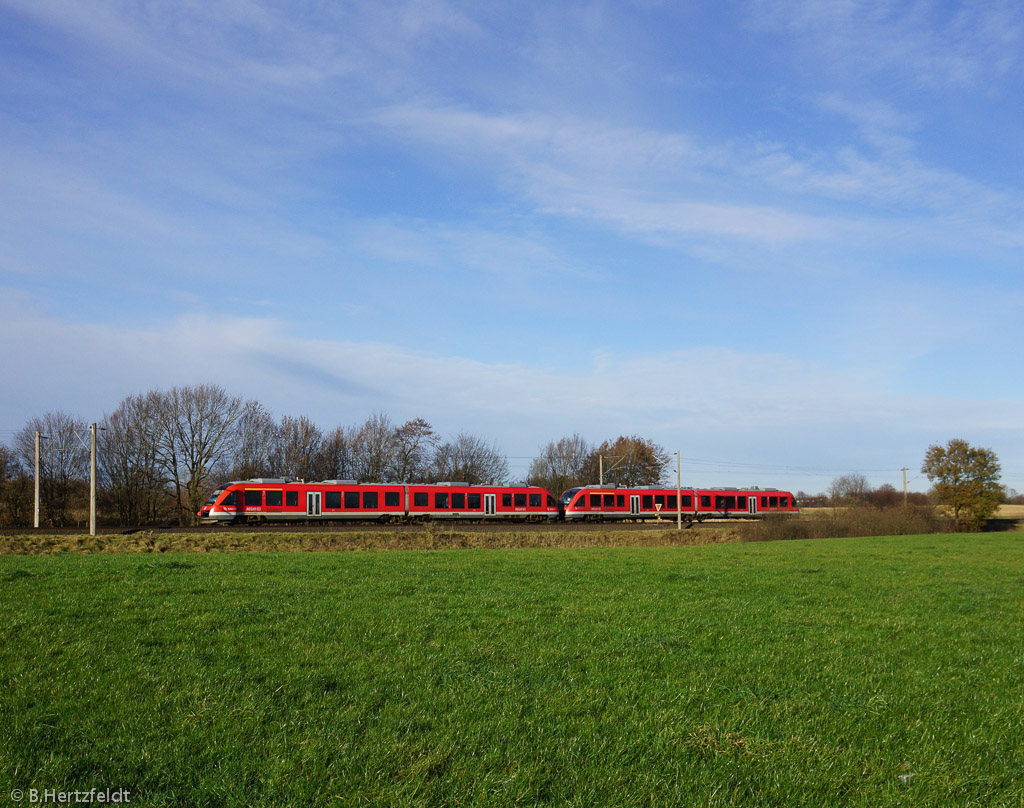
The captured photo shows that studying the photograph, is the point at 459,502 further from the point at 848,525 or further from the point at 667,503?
the point at 848,525

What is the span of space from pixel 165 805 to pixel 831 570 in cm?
1740

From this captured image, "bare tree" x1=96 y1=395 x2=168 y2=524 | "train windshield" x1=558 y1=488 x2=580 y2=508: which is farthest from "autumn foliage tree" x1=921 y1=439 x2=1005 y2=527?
"bare tree" x1=96 y1=395 x2=168 y2=524

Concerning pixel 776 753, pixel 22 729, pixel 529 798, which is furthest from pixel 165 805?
pixel 776 753

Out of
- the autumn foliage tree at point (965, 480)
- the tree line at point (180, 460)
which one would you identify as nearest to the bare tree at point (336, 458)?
the tree line at point (180, 460)

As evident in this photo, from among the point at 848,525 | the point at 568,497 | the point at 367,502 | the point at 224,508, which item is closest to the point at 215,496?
the point at 224,508

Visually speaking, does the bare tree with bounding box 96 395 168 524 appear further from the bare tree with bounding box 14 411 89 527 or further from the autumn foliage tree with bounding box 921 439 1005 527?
the autumn foliage tree with bounding box 921 439 1005 527

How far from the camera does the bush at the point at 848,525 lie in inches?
1642

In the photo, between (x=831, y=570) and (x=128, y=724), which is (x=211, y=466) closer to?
(x=831, y=570)

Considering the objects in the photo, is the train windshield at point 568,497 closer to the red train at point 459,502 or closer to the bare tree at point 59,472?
the red train at point 459,502

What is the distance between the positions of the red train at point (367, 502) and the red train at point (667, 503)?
2.85 meters

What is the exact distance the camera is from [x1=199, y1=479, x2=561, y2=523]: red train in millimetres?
43750

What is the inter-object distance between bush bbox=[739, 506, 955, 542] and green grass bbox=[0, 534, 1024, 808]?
101 feet

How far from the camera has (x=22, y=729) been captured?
4.96 m

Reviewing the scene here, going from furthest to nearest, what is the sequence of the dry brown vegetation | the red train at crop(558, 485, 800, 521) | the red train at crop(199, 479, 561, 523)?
the red train at crop(558, 485, 800, 521), the red train at crop(199, 479, 561, 523), the dry brown vegetation
